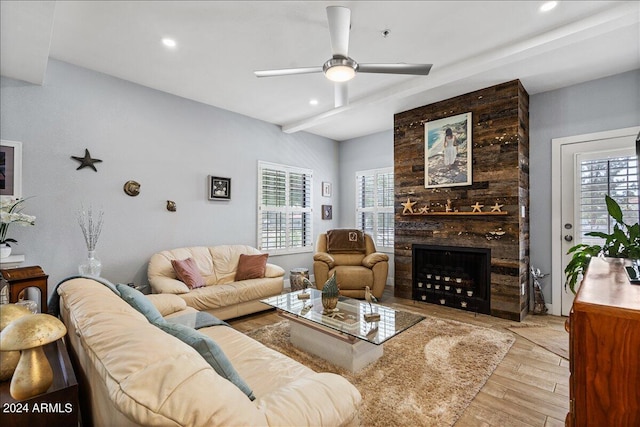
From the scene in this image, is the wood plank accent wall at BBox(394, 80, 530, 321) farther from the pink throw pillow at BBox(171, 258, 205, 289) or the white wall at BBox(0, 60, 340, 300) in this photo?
the pink throw pillow at BBox(171, 258, 205, 289)

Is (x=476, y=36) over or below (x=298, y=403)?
over

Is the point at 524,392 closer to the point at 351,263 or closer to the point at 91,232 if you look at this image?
the point at 351,263

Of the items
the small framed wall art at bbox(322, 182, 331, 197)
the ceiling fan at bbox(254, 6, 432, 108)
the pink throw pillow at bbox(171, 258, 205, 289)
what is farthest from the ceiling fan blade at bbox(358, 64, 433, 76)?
the small framed wall art at bbox(322, 182, 331, 197)

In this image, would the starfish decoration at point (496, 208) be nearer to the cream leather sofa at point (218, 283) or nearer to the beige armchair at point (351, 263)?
the beige armchair at point (351, 263)

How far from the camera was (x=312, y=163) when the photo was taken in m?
5.81

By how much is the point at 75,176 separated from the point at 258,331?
261cm

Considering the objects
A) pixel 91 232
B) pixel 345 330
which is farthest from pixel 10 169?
pixel 345 330

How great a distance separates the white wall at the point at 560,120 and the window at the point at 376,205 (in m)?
2.19

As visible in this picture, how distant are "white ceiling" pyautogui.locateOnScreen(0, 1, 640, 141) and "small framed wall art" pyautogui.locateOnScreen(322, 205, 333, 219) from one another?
2.58 meters

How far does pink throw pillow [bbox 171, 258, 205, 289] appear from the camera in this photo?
3.49 meters

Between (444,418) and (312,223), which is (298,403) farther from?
(312,223)

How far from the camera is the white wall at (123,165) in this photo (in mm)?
3057

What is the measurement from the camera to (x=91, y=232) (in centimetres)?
336

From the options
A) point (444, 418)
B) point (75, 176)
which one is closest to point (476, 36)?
point (444, 418)
